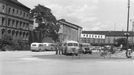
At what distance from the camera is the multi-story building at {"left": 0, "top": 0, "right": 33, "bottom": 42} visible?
8312cm

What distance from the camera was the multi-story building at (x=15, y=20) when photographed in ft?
273

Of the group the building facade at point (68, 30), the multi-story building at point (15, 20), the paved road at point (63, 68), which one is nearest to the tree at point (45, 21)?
the multi-story building at point (15, 20)

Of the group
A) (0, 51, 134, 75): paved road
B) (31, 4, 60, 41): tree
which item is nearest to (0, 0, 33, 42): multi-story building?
(31, 4, 60, 41): tree

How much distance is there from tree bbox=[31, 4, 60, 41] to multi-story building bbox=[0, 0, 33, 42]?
373 centimetres

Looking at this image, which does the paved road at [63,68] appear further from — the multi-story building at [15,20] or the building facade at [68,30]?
the building facade at [68,30]

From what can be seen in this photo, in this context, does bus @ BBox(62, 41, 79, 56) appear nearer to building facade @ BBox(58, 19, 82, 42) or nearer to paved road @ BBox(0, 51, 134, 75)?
paved road @ BBox(0, 51, 134, 75)

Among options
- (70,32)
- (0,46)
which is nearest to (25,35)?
(0,46)

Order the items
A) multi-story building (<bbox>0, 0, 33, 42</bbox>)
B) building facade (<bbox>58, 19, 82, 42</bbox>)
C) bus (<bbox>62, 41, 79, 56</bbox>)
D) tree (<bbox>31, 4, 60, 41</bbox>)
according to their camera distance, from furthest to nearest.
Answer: building facade (<bbox>58, 19, 82, 42</bbox>), tree (<bbox>31, 4, 60, 41</bbox>), multi-story building (<bbox>0, 0, 33, 42</bbox>), bus (<bbox>62, 41, 79, 56</bbox>)

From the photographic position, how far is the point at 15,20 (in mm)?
90500

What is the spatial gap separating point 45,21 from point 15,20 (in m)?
12.9

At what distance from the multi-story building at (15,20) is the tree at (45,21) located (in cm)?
373

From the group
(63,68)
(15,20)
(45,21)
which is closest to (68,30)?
(45,21)

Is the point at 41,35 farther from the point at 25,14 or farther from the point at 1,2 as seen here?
the point at 1,2

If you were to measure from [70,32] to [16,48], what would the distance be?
8994 centimetres
